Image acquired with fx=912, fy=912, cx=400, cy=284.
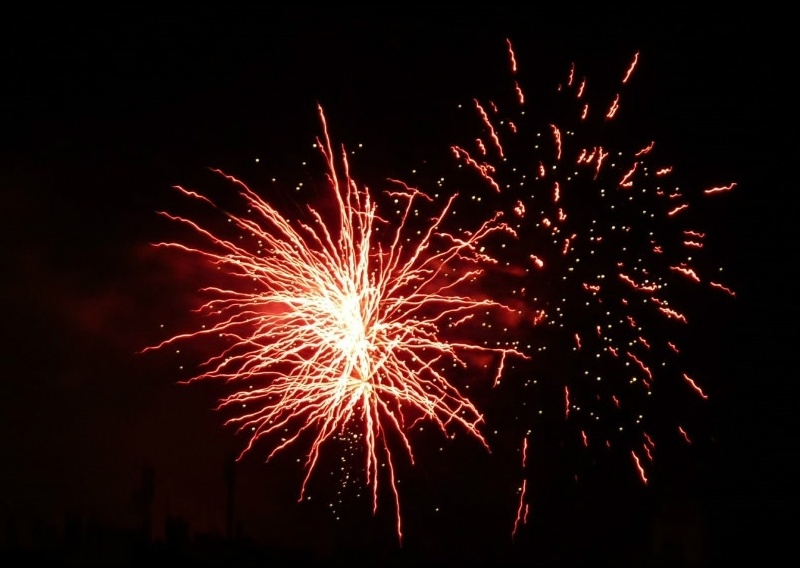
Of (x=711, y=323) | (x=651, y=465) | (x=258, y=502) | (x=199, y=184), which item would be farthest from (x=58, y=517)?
(x=711, y=323)

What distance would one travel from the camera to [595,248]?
5.58 metres

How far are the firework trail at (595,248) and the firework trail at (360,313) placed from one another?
0.81ft

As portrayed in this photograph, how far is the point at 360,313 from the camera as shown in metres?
5.55

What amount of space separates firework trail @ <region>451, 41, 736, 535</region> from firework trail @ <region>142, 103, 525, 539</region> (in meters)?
0.25

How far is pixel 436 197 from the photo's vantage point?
574 centimetres

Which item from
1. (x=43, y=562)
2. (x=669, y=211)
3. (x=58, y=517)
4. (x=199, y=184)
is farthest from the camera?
(x=58, y=517)

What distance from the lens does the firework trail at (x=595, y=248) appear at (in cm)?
559

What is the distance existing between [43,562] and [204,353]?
2.63m

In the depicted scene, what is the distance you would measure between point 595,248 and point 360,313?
1492 mm

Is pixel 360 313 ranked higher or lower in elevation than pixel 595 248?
lower

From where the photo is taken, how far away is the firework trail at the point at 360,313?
5625mm

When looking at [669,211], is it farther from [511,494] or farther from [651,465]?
[511,494]

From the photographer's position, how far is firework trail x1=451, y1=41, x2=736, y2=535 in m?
5.59

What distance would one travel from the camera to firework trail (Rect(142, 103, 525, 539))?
562 centimetres
